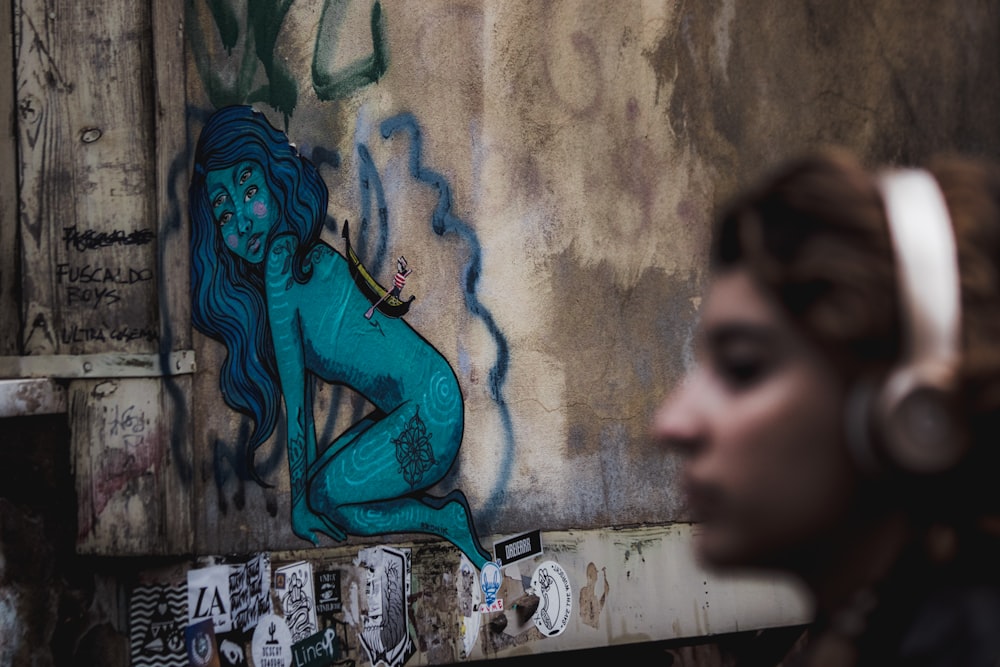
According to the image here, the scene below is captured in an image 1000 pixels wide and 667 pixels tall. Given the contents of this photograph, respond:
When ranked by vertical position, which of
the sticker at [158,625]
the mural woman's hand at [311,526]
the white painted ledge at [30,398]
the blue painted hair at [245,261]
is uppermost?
the blue painted hair at [245,261]

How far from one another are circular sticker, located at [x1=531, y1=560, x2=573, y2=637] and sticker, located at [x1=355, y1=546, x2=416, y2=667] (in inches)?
22.2

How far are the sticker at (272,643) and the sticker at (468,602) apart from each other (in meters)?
0.73

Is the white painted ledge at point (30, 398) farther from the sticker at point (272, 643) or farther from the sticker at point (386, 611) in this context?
the sticker at point (386, 611)

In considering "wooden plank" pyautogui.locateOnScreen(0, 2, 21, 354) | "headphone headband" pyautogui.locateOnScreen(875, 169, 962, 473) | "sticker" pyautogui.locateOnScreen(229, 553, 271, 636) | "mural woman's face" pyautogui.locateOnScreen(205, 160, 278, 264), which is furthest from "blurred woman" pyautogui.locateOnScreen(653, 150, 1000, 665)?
"wooden plank" pyautogui.locateOnScreen(0, 2, 21, 354)

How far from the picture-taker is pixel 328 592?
4.77 metres

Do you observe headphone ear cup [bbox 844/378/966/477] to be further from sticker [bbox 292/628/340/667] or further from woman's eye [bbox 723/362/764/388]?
sticker [bbox 292/628/340/667]

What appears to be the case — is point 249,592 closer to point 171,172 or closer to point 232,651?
point 232,651

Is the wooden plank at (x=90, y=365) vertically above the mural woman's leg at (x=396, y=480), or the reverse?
the wooden plank at (x=90, y=365)

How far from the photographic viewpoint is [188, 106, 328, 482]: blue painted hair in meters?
4.84

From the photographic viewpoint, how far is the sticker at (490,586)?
4.88 metres

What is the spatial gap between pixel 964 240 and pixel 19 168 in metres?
4.37

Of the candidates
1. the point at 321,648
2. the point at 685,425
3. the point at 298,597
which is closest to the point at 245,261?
the point at 298,597

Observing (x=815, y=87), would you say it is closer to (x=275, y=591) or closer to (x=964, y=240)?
(x=275, y=591)

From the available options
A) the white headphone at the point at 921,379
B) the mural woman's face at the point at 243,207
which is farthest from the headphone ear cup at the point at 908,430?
the mural woman's face at the point at 243,207
